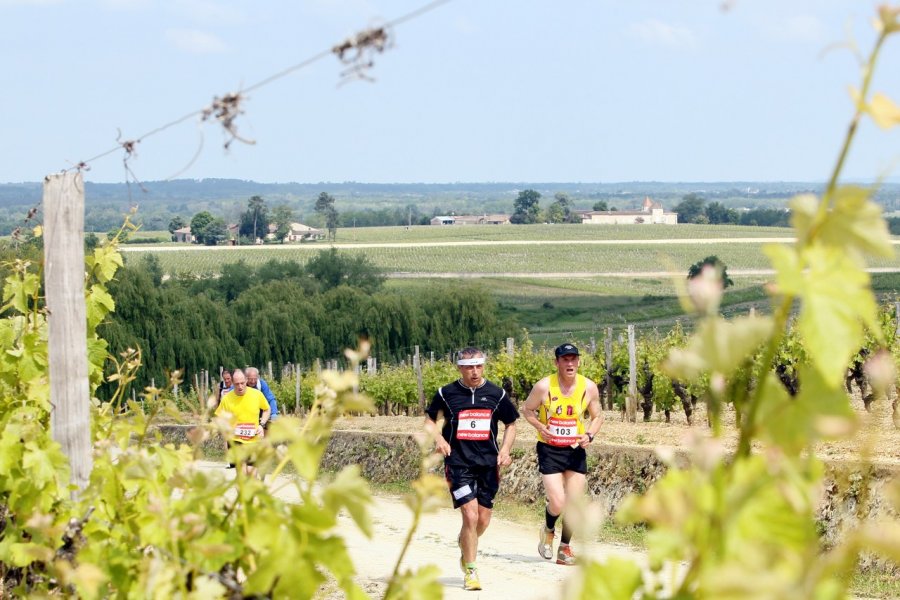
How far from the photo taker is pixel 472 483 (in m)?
10.5

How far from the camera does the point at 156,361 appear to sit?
192ft

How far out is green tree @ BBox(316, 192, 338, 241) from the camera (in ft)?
582

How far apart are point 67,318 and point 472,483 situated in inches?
231

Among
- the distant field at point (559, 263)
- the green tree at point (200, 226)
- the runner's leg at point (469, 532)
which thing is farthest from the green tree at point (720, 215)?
the runner's leg at point (469, 532)

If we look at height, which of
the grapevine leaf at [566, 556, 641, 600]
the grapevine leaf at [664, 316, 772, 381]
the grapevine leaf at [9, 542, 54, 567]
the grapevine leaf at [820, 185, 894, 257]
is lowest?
the grapevine leaf at [9, 542, 54, 567]

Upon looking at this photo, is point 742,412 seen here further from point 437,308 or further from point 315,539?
point 437,308

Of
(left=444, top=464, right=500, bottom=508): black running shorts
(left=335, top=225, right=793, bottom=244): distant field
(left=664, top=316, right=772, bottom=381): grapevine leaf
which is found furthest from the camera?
(left=335, top=225, right=793, bottom=244): distant field

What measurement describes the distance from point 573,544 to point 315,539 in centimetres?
1020

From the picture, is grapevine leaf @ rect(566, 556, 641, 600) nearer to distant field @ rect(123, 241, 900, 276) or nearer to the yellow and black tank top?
the yellow and black tank top

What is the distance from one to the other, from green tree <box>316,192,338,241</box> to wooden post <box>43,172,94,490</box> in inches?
6574

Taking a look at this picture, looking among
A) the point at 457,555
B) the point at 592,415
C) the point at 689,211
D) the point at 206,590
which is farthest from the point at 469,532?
the point at 689,211

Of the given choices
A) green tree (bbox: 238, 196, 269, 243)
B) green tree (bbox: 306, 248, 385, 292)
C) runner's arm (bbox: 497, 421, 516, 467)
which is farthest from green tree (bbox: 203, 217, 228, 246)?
runner's arm (bbox: 497, 421, 516, 467)

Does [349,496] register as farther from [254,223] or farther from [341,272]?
[254,223]

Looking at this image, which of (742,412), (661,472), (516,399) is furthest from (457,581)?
(516,399)
